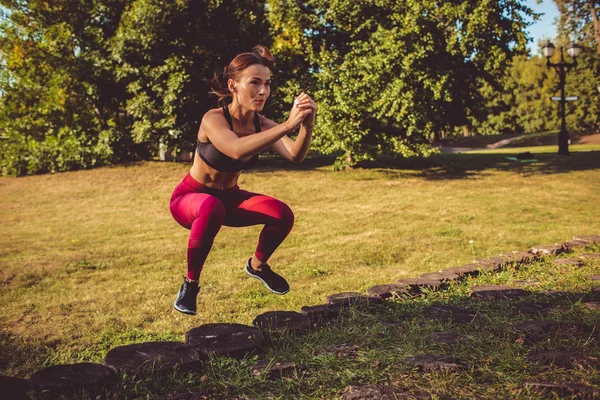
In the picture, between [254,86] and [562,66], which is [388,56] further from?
[254,86]

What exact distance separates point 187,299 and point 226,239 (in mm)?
7333

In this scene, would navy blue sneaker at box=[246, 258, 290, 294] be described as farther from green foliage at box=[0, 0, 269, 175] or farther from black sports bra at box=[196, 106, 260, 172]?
green foliage at box=[0, 0, 269, 175]

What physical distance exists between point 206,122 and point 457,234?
8.22 m

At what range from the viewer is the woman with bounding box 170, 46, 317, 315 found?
3096 millimetres

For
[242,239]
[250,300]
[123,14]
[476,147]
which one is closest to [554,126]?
[476,147]

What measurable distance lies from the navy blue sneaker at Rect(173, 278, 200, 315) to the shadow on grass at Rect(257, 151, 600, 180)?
53.7ft

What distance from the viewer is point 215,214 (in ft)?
11.2

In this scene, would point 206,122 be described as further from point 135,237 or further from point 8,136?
point 8,136

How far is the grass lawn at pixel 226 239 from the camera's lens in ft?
20.0

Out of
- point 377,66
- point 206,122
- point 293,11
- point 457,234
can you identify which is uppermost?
point 293,11

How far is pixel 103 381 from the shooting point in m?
3.24

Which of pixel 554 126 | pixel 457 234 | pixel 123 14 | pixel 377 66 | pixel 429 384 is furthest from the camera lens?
pixel 554 126

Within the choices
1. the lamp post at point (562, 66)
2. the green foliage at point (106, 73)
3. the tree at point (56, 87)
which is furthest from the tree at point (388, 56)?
the tree at point (56, 87)

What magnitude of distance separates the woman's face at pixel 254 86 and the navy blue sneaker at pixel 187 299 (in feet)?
4.21
